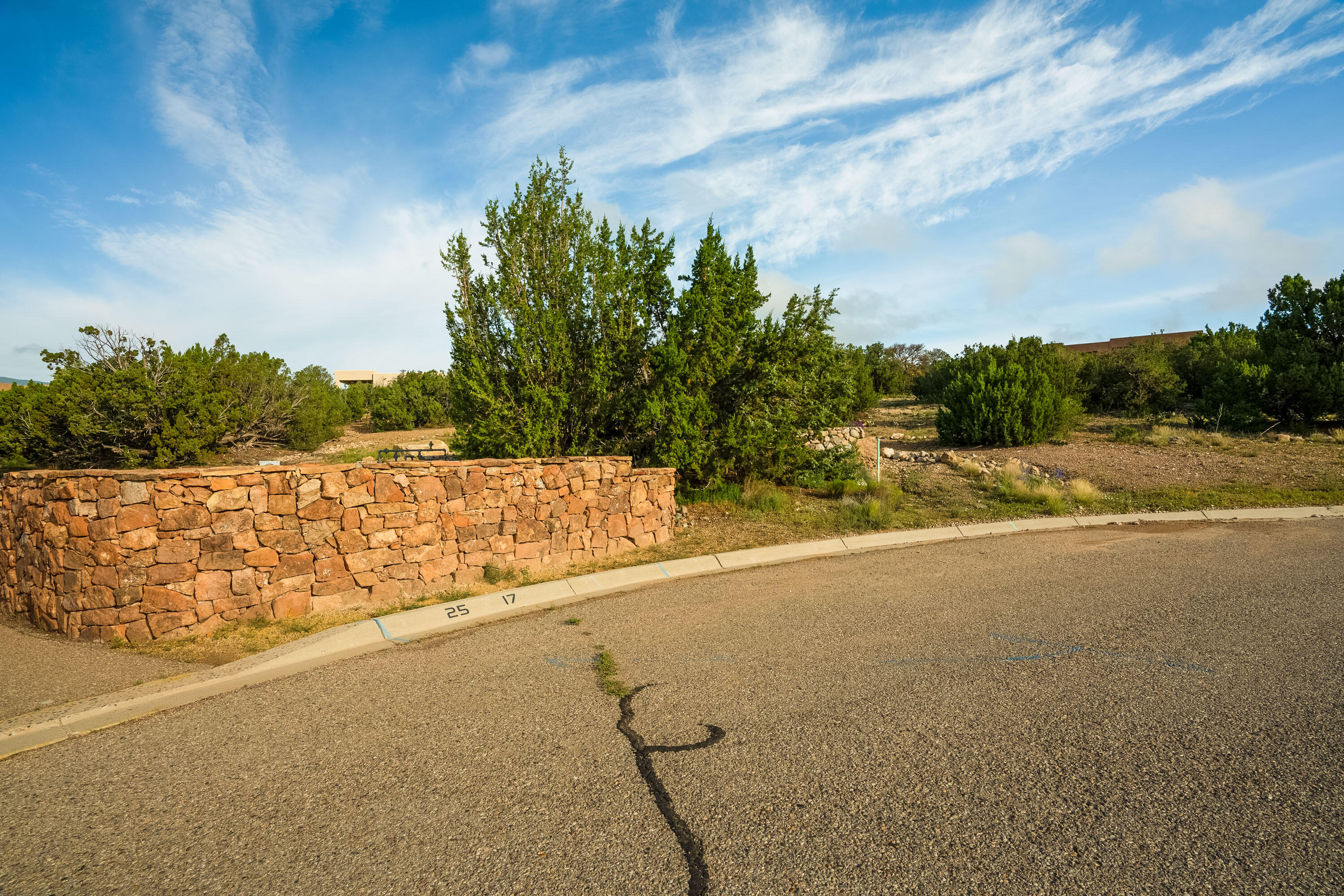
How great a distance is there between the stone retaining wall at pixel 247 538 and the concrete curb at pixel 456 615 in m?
0.79

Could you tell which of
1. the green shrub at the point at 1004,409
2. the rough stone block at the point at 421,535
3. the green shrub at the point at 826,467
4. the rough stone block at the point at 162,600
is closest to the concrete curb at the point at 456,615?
the rough stone block at the point at 421,535

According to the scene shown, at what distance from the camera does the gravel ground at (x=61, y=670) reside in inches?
204

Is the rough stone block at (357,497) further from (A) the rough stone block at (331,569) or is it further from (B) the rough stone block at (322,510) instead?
(A) the rough stone block at (331,569)

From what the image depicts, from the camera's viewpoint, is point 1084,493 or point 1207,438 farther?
point 1207,438

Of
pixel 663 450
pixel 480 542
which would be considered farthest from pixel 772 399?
pixel 480 542

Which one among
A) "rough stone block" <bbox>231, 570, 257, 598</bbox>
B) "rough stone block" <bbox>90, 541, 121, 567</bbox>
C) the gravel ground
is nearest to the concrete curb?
the gravel ground

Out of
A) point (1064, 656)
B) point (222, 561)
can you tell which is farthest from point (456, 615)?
point (1064, 656)

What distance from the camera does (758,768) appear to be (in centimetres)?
376

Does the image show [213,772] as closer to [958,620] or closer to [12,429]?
[958,620]

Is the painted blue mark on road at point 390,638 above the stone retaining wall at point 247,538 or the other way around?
the other way around

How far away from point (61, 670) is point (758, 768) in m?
6.04

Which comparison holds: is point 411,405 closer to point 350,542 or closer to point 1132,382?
point 350,542

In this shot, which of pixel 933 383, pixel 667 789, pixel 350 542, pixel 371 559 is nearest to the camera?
pixel 667 789

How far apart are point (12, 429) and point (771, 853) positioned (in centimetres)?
2737
